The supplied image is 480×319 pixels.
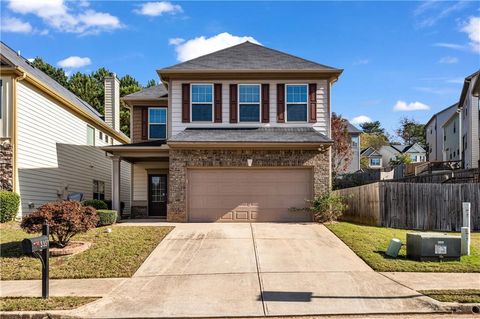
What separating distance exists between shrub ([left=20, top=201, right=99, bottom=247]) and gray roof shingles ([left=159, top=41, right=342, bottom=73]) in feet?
25.6

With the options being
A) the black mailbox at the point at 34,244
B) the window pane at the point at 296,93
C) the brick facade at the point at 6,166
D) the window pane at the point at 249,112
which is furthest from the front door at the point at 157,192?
the black mailbox at the point at 34,244

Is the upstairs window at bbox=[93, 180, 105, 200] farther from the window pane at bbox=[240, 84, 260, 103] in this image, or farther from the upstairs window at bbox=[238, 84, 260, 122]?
the window pane at bbox=[240, 84, 260, 103]

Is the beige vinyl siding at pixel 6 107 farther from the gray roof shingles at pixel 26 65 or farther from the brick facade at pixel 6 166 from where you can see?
the gray roof shingles at pixel 26 65

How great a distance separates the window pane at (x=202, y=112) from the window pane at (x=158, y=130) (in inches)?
151

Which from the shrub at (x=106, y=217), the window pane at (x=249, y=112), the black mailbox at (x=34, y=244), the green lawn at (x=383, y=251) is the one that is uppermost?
the window pane at (x=249, y=112)

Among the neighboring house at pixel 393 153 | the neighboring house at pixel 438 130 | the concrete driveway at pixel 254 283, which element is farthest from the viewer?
the neighboring house at pixel 393 153

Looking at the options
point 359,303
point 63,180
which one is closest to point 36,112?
point 63,180

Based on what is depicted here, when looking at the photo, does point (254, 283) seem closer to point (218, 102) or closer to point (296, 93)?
point (218, 102)

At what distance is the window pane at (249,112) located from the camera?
18734 mm

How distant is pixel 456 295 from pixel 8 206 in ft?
46.8

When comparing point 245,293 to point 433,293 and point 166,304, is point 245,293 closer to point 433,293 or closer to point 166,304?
point 166,304

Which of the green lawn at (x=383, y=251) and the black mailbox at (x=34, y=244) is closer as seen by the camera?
the black mailbox at (x=34, y=244)

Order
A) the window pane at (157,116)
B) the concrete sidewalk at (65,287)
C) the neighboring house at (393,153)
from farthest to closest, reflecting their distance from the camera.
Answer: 1. the neighboring house at (393,153)
2. the window pane at (157,116)
3. the concrete sidewalk at (65,287)

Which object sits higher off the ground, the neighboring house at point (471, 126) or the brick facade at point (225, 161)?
the neighboring house at point (471, 126)
